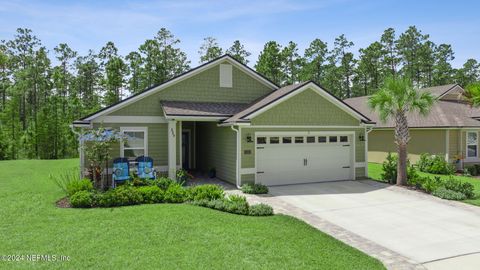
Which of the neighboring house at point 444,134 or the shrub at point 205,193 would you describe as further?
the neighboring house at point 444,134

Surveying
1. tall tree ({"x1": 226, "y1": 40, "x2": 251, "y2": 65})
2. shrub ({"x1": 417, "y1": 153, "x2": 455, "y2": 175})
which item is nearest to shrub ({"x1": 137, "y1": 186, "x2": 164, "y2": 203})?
shrub ({"x1": 417, "y1": 153, "x2": 455, "y2": 175})

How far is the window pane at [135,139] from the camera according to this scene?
1484cm

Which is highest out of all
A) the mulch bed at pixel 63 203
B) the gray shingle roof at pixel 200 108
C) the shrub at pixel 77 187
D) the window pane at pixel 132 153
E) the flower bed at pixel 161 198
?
the gray shingle roof at pixel 200 108

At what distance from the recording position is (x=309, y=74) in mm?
46219

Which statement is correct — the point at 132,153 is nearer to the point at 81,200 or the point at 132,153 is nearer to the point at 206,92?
the point at 206,92

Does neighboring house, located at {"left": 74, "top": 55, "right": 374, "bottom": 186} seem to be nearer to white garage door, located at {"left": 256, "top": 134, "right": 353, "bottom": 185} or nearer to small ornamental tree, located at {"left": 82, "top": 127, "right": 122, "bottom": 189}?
white garage door, located at {"left": 256, "top": 134, "right": 353, "bottom": 185}

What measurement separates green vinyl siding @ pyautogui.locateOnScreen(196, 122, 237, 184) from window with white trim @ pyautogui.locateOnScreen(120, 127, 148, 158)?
3.49 meters

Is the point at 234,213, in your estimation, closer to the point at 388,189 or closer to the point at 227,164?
the point at 227,164

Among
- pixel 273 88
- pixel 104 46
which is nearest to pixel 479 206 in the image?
pixel 273 88

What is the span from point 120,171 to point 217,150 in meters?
4.90

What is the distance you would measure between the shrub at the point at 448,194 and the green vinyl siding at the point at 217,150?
26.0 ft

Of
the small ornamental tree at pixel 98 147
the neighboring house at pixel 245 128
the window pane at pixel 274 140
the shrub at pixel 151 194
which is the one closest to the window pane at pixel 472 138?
the neighboring house at pixel 245 128

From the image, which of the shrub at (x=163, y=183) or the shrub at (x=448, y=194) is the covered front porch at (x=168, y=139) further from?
the shrub at (x=448, y=194)

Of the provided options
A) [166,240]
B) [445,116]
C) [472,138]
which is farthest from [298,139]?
[472,138]
